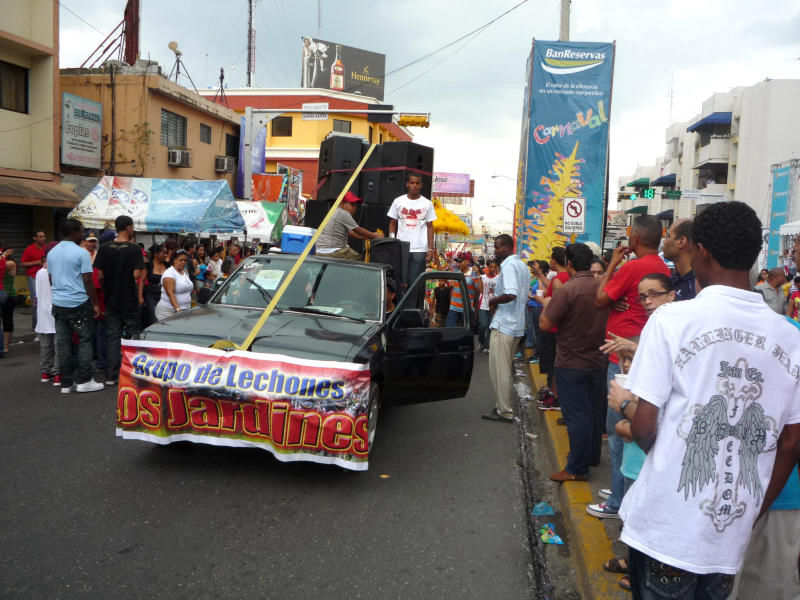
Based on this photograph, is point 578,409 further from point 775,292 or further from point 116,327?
point 775,292

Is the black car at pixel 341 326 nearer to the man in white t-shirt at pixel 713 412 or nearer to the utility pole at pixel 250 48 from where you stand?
the man in white t-shirt at pixel 713 412

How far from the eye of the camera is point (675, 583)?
2102mm

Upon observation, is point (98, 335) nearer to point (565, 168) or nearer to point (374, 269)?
point (374, 269)

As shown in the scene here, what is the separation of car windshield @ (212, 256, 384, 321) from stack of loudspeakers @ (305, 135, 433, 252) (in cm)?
301

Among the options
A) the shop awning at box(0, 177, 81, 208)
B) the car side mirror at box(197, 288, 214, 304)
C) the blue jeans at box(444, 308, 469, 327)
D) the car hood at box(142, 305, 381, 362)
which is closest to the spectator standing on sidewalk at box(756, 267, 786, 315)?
the blue jeans at box(444, 308, 469, 327)

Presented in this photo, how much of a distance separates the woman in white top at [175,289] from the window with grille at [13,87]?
10.6m

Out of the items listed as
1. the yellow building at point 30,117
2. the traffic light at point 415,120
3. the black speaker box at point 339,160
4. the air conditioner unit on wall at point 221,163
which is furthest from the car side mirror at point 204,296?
the air conditioner unit on wall at point 221,163

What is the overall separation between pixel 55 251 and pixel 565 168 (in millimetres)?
9138

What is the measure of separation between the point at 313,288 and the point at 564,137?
8.23 metres

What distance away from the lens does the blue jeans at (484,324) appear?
41.0 feet

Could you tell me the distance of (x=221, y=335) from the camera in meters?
5.01

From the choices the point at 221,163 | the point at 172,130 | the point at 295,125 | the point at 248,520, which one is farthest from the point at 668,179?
the point at 248,520

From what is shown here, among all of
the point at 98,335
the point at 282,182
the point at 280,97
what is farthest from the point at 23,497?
the point at 280,97

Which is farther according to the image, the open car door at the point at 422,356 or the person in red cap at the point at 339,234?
the person in red cap at the point at 339,234
